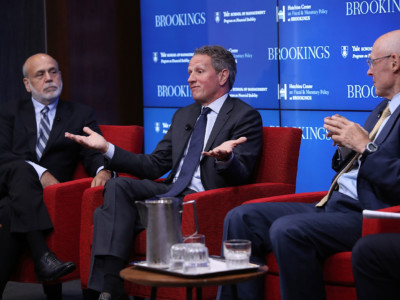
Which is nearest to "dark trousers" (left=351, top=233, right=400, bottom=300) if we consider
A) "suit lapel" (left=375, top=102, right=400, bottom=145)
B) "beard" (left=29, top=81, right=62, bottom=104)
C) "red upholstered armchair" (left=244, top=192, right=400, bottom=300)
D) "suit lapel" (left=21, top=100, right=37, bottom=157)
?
"red upholstered armchair" (left=244, top=192, right=400, bottom=300)

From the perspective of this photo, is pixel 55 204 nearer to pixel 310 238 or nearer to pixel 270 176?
pixel 270 176

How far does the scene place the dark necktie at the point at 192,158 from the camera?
4094mm

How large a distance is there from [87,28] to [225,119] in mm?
2302

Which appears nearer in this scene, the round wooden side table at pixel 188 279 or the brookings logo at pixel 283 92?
the round wooden side table at pixel 188 279

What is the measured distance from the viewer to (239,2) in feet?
18.8

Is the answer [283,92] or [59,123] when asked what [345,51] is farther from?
[59,123]

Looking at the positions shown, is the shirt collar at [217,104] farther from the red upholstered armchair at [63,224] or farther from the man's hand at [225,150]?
the red upholstered armchair at [63,224]

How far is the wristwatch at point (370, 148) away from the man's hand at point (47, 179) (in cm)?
215

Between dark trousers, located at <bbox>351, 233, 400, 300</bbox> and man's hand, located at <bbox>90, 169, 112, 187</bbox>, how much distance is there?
6.29ft

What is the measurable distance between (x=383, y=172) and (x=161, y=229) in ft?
3.36

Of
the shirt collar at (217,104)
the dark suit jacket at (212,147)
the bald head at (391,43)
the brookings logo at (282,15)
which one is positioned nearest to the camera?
the bald head at (391,43)

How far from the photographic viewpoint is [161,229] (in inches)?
112

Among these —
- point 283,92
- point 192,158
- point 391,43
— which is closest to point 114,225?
point 192,158

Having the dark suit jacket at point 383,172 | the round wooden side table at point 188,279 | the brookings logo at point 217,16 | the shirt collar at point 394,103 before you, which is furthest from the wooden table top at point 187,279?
the brookings logo at point 217,16
